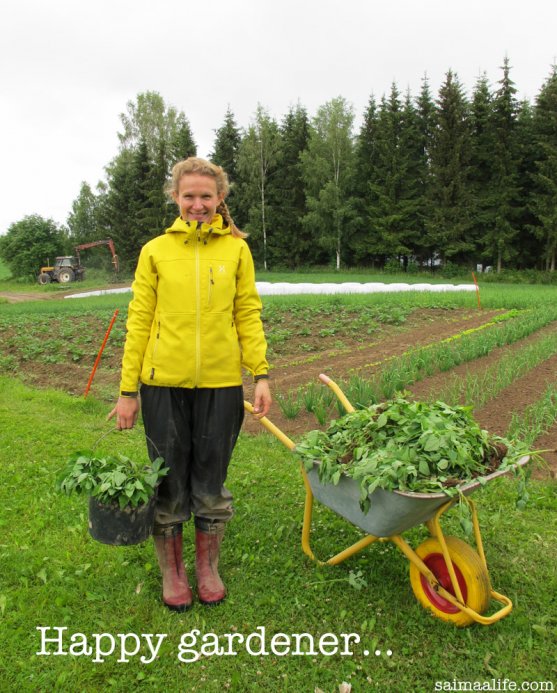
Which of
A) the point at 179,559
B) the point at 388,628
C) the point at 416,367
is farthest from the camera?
the point at 416,367

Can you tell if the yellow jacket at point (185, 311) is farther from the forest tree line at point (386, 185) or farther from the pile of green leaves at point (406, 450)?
the forest tree line at point (386, 185)

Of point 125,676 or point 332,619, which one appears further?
point 332,619

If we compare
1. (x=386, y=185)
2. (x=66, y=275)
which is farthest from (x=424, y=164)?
(x=66, y=275)

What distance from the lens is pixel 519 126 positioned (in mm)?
27797

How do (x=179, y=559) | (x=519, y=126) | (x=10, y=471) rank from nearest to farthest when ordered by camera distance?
(x=179, y=559), (x=10, y=471), (x=519, y=126)

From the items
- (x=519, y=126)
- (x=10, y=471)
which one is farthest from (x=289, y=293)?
(x=519, y=126)

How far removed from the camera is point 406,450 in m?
2.16

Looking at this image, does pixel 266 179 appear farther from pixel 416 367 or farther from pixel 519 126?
pixel 416 367

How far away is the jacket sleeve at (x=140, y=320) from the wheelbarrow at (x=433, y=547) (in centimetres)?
92

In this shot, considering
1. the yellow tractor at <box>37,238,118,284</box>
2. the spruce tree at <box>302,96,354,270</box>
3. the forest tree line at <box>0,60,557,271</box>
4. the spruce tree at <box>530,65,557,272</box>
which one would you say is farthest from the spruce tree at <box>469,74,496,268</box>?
the yellow tractor at <box>37,238,118,284</box>

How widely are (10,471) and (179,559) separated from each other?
2.21 meters

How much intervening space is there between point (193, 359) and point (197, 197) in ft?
2.35

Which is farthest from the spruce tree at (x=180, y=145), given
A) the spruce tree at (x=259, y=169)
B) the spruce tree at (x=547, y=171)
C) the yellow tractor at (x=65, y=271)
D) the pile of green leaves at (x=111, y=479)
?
the pile of green leaves at (x=111, y=479)

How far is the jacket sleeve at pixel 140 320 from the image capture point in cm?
235
